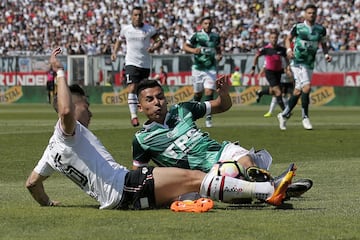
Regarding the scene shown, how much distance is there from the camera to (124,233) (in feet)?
22.9

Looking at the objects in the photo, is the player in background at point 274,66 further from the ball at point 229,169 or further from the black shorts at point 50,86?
the black shorts at point 50,86

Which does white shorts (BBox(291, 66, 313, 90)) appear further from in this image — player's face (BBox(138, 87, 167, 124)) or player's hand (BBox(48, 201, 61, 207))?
player's hand (BBox(48, 201, 61, 207))

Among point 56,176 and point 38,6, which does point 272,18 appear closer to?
point 38,6

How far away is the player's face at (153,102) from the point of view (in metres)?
9.05

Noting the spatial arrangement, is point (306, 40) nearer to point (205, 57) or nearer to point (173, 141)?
point (205, 57)

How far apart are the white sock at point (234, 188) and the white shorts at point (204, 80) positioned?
1567cm

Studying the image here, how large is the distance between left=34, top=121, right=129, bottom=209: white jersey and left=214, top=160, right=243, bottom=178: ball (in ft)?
2.62

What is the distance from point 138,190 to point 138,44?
14602mm

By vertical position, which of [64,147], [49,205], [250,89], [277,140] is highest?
[64,147]

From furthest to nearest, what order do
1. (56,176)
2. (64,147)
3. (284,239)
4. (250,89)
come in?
(250,89)
(56,176)
(64,147)
(284,239)

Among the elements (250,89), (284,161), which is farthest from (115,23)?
(284,161)

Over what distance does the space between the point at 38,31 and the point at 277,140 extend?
3938 cm

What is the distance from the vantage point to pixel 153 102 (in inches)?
357

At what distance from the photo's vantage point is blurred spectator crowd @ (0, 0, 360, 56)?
158ft
